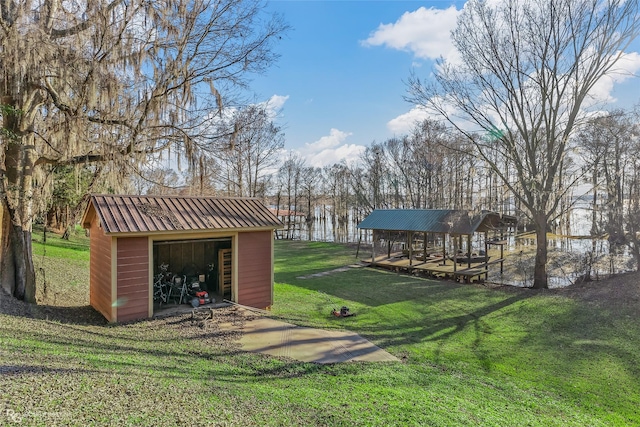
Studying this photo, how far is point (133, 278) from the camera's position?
296 inches

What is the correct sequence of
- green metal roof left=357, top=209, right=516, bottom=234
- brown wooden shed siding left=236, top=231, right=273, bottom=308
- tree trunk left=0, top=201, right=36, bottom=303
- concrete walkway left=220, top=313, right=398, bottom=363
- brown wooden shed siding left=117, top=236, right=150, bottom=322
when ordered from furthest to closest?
green metal roof left=357, top=209, right=516, bottom=234
brown wooden shed siding left=236, top=231, right=273, bottom=308
tree trunk left=0, top=201, right=36, bottom=303
brown wooden shed siding left=117, top=236, right=150, bottom=322
concrete walkway left=220, top=313, right=398, bottom=363

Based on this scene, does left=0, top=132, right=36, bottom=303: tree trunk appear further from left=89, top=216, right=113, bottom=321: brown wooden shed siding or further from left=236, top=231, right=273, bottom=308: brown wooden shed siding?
left=236, top=231, right=273, bottom=308: brown wooden shed siding

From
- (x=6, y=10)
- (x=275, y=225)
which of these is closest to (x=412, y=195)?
(x=275, y=225)

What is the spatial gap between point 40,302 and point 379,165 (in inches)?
1187

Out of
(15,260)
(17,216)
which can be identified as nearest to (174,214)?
(17,216)

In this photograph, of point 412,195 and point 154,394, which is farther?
point 412,195

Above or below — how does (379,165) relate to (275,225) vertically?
above

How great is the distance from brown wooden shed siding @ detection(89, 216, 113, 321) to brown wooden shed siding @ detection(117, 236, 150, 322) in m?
0.32

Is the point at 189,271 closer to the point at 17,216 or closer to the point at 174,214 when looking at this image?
the point at 174,214

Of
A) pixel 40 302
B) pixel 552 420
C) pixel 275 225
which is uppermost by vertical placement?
pixel 275 225

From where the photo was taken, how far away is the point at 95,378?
151 inches

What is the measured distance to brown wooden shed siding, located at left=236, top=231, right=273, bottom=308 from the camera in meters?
8.88

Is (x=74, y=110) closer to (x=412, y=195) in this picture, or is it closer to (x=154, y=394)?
(x=154, y=394)

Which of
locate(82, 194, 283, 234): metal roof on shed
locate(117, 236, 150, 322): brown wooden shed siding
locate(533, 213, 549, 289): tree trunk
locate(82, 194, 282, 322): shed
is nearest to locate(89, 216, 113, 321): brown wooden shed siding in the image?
locate(82, 194, 282, 322): shed
